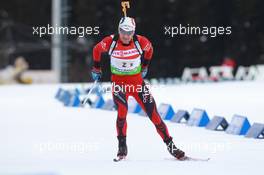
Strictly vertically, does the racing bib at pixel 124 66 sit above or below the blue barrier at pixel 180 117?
above

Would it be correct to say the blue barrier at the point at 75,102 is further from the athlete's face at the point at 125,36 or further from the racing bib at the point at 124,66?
the athlete's face at the point at 125,36

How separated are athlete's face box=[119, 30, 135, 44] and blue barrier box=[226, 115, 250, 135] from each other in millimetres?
3856

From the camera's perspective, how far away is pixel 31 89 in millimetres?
27047

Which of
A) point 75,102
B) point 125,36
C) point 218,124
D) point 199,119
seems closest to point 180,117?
point 199,119

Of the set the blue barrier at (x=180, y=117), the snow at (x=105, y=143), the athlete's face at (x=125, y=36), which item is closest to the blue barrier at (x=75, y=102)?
the snow at (x=105, y=143)

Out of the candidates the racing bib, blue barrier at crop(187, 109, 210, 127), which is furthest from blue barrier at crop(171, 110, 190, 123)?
the racing bib

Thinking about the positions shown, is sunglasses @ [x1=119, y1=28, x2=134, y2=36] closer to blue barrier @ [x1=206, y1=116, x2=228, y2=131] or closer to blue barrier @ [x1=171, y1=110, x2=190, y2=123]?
blue barrier @ [x1=206, y1=116, x2=228, y2=131]

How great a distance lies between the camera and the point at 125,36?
8.99 m

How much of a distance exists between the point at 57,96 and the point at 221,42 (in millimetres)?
10868

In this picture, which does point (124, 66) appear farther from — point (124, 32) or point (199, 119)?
point (199, 119)

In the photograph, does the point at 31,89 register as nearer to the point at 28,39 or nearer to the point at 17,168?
the point at 28,39

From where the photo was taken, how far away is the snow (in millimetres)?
8828

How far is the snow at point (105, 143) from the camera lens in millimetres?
8828

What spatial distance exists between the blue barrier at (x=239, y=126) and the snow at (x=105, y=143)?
0.16 m
